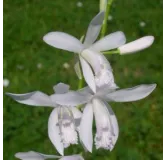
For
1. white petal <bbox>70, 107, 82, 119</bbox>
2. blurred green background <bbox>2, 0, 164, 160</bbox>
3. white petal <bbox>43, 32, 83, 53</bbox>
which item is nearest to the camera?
white petal <bbox>43, 32, 83, 53</bbox>

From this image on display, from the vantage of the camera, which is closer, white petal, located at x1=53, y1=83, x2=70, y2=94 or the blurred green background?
white petal, located at x1=53, y1=83, x2=70, y2=94

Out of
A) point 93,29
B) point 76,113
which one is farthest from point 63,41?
point 76,113

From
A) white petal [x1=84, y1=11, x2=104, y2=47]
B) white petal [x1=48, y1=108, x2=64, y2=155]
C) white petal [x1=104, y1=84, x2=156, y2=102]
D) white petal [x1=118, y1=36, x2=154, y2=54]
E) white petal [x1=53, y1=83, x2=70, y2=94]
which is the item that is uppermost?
white petal [x1=84, y1=11, x2=104, y2=47]

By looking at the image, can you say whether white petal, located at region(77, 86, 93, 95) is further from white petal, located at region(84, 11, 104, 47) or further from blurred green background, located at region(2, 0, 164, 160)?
blurred green background, located at region(2, 0, 164, 160)

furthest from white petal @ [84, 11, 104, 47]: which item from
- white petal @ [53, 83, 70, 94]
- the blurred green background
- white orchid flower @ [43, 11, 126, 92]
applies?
the blurred green background

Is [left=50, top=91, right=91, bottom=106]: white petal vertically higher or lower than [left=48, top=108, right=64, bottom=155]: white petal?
higher

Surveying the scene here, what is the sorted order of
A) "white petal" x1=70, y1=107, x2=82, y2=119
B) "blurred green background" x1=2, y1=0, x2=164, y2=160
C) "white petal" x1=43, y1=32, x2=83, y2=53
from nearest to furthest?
"white petal" x1=43, y1=32, x2=83, y2=53 < "white petal" x1=70, y1=107, x2=82, y2=119 < "blurred green background" x1=2, y1=0, x2=164, y2=160

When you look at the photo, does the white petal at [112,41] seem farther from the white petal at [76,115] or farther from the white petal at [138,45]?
the white petal at [76,115]
